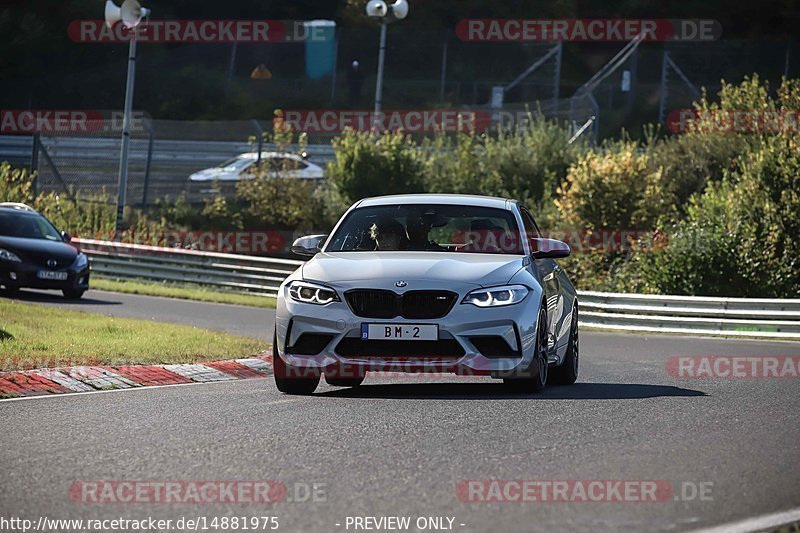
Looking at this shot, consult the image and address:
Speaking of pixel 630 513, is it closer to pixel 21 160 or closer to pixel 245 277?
pixel 245 277

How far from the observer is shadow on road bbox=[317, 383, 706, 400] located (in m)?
11.8

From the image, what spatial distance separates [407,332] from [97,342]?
5556 mm

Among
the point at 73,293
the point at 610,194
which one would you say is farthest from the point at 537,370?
the point at 610,194

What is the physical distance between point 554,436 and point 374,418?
1.37 metres

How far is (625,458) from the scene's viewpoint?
8.43 metres

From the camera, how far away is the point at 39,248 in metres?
27.1

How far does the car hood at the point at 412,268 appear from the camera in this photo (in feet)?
38.2

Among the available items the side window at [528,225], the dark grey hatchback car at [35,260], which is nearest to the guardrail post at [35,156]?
the dark grey hatchback car at [35,260]

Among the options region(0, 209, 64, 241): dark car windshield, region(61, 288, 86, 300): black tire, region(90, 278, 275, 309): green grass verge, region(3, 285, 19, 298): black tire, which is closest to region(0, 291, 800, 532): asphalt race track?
region(3, 285, 19, 298): black tire

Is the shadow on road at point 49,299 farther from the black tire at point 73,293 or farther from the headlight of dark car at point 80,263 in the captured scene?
the headlight of dark car at point 80,263

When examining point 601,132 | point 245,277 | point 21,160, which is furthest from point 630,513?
point 601,132

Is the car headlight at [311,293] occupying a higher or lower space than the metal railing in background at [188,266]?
higher

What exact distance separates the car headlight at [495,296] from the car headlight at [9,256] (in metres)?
16.5

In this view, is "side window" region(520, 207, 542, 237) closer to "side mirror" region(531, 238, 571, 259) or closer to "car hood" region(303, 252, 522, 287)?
"side mirror" region(531, 238, 571, 259)
